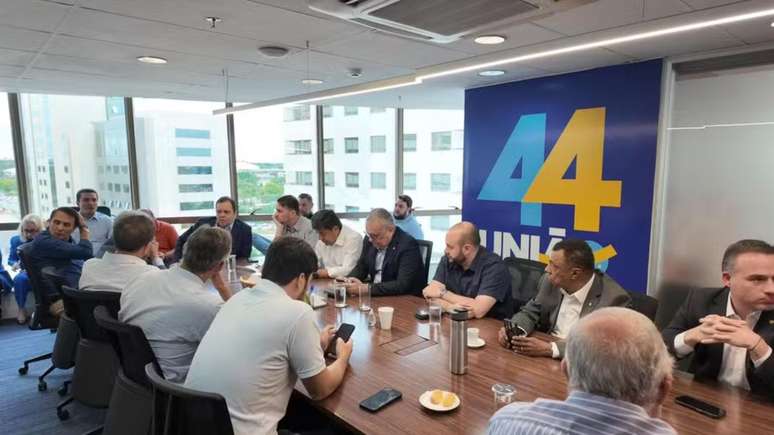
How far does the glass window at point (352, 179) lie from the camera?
7.22 m

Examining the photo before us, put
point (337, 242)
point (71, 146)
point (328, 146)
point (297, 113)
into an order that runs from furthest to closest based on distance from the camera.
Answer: point (328, 146), point (297, 113), point (71, 146), point (337, 242)

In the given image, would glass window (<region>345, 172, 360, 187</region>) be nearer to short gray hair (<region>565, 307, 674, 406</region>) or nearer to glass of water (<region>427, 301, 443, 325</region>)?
glass of water (<region>427, 301, 443, 325</region>)

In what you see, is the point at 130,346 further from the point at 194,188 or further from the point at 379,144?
the point at 379,144

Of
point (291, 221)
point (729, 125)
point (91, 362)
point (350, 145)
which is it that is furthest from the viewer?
point (350, 145)

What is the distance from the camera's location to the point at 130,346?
189 centimetres

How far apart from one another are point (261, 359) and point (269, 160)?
5510 mm

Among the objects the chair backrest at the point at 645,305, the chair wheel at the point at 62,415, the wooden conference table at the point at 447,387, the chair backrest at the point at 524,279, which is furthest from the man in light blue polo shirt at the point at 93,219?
the chair backrest at the point at 645,305

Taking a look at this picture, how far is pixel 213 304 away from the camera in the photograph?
1.96 metres

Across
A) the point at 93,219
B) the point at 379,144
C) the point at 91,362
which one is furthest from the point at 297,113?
the point at 91,362

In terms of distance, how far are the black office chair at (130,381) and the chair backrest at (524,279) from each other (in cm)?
204

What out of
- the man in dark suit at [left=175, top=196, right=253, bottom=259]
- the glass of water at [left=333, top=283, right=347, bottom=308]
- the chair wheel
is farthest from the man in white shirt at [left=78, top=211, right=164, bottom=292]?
the man in dark suit at [left=175, top=196, right=253, bottom=259]

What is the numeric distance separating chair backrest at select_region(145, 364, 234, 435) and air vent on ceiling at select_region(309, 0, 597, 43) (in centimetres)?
169

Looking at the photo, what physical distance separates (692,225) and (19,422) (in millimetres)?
5366

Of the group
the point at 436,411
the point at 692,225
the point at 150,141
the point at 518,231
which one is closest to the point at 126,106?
the point at 150,141
